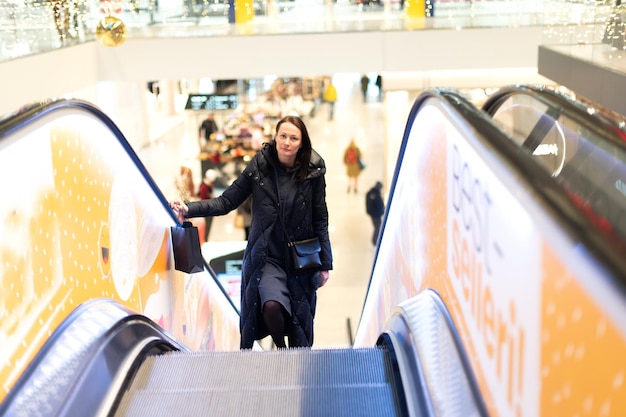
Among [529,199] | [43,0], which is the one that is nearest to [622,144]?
[529,199]

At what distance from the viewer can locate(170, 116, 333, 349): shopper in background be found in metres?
4.43

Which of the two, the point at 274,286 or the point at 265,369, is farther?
the point at 274,286

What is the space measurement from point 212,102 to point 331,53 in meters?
3.66

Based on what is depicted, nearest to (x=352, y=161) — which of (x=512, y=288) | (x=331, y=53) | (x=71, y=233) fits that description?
(x=331, y=53)

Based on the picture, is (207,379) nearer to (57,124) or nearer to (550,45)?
(57,124)

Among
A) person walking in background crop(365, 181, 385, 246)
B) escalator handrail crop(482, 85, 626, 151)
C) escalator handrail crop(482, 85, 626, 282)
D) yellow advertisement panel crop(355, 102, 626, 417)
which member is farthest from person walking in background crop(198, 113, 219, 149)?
escalator handrail crop(482, 85, 626, 151)

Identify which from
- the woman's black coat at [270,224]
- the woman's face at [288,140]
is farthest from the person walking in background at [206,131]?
the woman's face at [288,140]

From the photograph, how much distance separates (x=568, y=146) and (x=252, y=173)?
211 centimetres

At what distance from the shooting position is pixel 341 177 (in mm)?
17453

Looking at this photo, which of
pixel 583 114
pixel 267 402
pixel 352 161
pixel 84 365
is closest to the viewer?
pixel 583 114

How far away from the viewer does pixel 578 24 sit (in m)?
9.41

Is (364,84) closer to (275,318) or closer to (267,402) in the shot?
(275,318)

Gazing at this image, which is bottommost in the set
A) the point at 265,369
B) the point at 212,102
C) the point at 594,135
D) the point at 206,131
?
the point at 206,131

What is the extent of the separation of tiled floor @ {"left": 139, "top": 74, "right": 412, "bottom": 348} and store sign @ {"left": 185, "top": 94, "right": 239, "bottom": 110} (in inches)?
69.6
